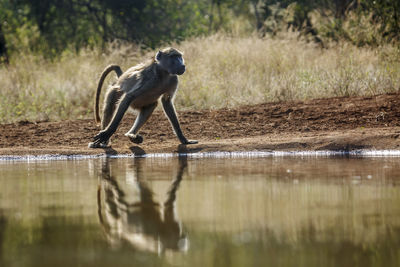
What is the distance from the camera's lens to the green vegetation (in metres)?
13.2

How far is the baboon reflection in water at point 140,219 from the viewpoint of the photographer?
3.63 meters

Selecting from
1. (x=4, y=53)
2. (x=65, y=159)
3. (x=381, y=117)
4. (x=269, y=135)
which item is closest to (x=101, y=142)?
(x=65, y=159)

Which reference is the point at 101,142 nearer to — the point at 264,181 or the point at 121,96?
the point at 121,96

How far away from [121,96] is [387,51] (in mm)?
7831

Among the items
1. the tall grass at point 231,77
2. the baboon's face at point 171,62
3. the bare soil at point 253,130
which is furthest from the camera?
the tall grass at point 231,77

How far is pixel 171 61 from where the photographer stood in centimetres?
873

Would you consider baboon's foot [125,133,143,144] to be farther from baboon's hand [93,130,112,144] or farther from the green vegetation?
the green vegetation

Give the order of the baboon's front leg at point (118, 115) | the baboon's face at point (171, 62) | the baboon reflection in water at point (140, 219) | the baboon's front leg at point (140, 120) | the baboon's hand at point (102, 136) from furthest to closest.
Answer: the baboon's front leg at point (140, 120) → the baboon's hand at point (102, 136) → the baboon's front leg at point (118, 115) → the baboon's face at point (171, 62) → the baboon reflection in water at point (140, 219)

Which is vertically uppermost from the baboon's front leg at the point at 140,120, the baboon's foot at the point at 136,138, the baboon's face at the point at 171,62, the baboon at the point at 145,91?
the baboon's face at the point at 171,62

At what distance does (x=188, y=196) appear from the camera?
519cm

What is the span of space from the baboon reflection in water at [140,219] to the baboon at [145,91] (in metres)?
3.02

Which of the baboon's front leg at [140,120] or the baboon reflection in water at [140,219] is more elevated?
the baboon's front leg at [140,120]

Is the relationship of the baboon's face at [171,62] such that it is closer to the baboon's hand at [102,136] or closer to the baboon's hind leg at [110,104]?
the baboon's hind leg at [110,104]

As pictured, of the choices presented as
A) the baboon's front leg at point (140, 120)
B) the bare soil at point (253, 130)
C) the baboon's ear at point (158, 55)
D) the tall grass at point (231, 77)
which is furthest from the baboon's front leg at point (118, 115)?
the tall grass at point (231, 77)
